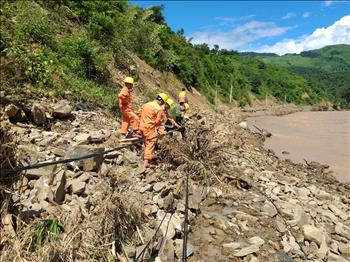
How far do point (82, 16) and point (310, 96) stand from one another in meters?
64.4

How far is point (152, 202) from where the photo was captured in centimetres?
638

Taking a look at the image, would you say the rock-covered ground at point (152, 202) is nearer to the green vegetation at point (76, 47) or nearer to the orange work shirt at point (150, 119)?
the orange work shirt at point (150, 119)

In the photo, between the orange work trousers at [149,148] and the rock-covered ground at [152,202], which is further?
the orange work trousers at [149,148]

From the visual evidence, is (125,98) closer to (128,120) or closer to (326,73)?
(128,120)

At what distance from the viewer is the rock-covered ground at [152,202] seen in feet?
14.2

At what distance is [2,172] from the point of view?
11.3 feet

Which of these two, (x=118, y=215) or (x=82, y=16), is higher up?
(x=82, y=16)

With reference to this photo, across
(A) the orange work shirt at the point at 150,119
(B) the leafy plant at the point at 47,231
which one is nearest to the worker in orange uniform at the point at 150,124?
(A) the orange work shirt at the point at 150,119

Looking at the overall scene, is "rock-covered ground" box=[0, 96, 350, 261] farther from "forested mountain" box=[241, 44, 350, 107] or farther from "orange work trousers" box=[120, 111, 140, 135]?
"forested mountain" box=[241, 44, 350, 107]

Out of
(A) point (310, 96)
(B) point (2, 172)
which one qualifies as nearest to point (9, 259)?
(B) point (2, 172)

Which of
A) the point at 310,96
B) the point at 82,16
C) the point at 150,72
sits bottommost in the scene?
the point at 310,96

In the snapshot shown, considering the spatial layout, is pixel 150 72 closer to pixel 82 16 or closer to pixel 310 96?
pixel 82 16

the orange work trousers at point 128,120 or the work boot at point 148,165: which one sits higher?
the orange work trousers at point 128,120

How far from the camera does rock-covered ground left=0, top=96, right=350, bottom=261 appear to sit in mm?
4328
